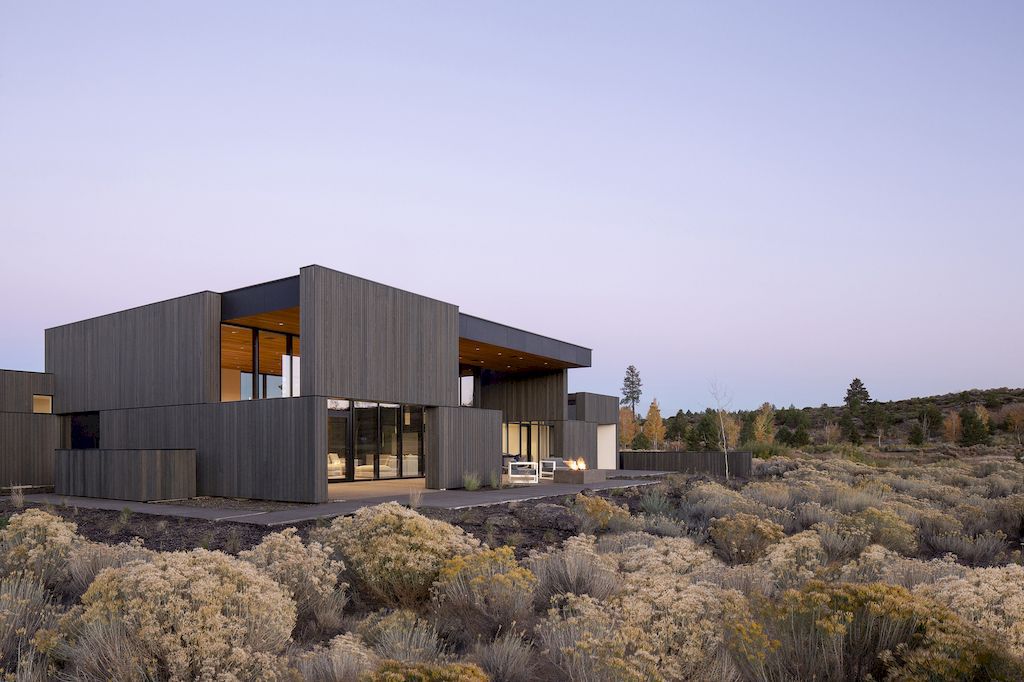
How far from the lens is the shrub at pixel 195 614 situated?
3.74 m

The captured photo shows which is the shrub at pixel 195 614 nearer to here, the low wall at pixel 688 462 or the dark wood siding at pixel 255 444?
the dark wood siding at pixel 255 444

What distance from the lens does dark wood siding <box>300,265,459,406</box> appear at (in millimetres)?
13961

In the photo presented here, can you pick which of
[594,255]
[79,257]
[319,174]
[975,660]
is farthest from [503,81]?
[79,257]

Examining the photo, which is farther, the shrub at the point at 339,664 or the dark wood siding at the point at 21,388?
the dark wood siding at the point at 21,388

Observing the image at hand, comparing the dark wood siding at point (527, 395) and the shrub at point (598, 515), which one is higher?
the dark wood siding at point (527, 395)

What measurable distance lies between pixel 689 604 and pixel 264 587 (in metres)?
2.85

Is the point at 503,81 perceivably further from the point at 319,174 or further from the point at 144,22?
the point at 144,22

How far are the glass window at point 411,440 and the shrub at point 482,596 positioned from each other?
1404cm

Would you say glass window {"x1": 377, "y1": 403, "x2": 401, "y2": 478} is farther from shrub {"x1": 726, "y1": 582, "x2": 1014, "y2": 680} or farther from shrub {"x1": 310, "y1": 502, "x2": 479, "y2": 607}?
shrub {"x1": 726, "y1": 582, "x2": 1014, "y2": 680}

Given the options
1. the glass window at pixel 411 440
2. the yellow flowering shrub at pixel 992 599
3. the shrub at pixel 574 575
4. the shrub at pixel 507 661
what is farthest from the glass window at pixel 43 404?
the yellow flowering shrub at pixel 992 599

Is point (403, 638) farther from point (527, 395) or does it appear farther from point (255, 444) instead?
point (527, 395)

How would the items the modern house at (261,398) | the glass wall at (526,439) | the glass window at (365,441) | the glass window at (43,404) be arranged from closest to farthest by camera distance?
1. the modern house at (261,398)
2. the glass window at (365,441)
3. the glass window at (43,404)
4. the glass wall at (526,439)

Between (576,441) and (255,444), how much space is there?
1583cm

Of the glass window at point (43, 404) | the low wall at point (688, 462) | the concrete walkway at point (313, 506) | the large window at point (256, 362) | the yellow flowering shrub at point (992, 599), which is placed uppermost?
the large window at point (256, 362)
